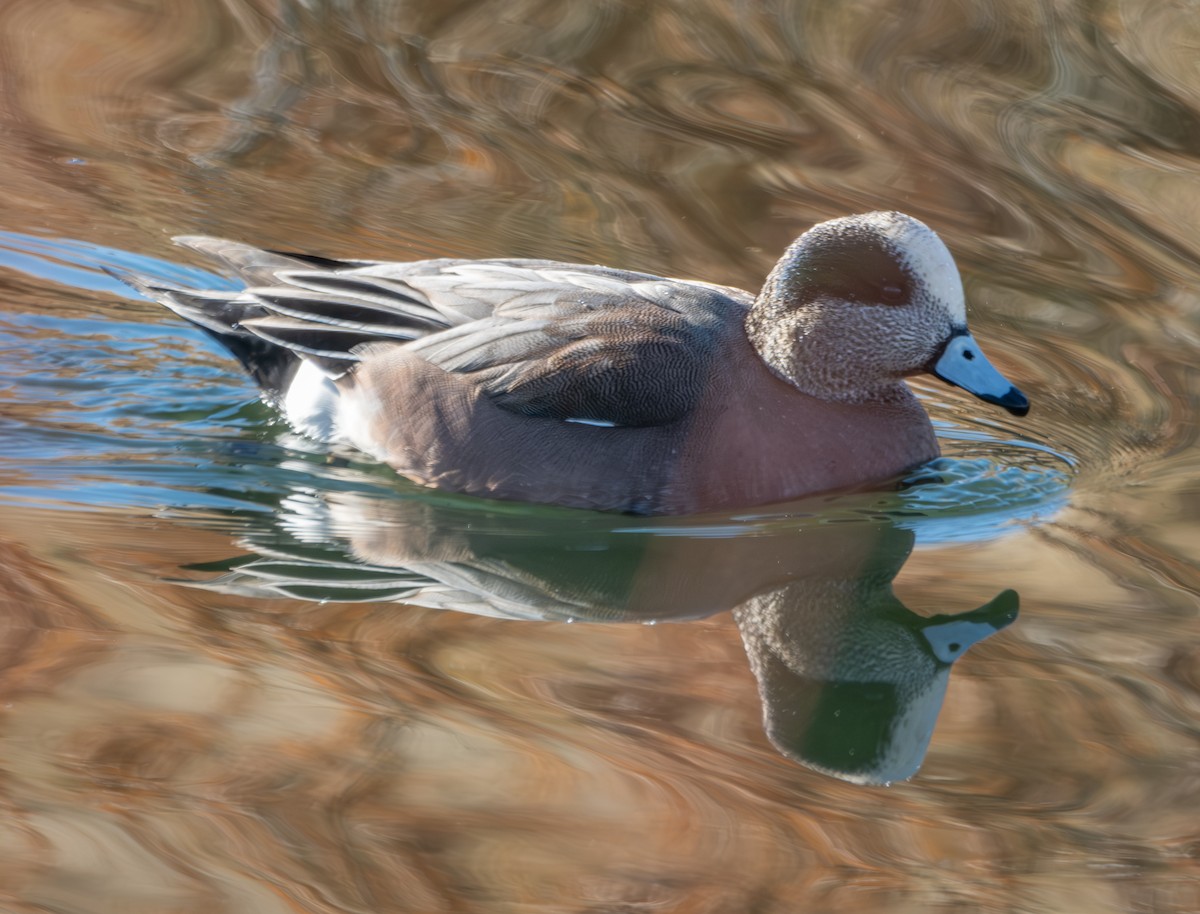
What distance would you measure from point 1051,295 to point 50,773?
4620mm

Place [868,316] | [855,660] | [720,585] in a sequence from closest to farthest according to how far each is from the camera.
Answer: [855,660]
[720,585]
[868,316]

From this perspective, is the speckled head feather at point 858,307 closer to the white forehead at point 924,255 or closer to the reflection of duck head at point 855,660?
the white forehead at point 924,255

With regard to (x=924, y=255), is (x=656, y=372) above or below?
below

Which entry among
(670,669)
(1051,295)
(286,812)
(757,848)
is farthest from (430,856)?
(1051,295)

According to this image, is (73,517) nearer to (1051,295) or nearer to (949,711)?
(949,711)

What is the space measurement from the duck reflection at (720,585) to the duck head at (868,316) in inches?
18.6

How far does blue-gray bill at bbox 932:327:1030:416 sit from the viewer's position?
4934 mm

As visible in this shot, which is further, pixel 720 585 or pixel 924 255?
pixel 924 255

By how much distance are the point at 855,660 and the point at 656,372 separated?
113cm

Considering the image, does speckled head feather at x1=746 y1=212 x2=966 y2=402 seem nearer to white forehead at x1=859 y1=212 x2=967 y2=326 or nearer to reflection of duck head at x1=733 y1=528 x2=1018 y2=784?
white forehead at x1=859 y1=212 x2=967 y2=326

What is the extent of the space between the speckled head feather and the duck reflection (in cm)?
47

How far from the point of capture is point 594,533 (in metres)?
4.96

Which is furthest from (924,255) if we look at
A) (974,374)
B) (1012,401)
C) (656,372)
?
(656,372)

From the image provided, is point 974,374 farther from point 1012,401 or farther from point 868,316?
point 868,316
